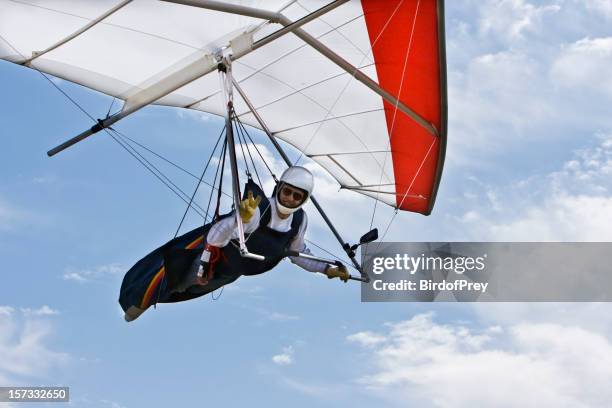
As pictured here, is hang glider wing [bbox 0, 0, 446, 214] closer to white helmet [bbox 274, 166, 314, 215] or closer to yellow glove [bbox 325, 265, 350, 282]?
white helmet [bbox 274, 166, 314, 215]

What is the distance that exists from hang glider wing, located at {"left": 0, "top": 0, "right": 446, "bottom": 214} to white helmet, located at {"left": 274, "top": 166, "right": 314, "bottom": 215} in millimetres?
1416

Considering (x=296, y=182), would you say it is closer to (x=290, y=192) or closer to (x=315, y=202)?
(x=290, y=192)

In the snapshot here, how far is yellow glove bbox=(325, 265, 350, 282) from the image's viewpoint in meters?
9.63

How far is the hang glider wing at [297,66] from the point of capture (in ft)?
32.1

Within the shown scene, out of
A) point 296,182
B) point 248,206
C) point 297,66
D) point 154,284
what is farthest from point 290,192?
point 297,66

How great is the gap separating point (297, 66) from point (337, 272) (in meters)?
2.78

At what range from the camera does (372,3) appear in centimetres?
970

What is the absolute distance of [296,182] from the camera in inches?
356

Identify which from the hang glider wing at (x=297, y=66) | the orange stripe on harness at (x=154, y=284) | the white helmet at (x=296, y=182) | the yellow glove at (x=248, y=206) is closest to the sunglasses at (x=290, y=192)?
the white helmet at (x=296, y=182)

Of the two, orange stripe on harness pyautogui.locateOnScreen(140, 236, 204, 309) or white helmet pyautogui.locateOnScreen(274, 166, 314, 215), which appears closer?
white helmet pyautogui.locateOnScreen(274, 166, 314, 215)

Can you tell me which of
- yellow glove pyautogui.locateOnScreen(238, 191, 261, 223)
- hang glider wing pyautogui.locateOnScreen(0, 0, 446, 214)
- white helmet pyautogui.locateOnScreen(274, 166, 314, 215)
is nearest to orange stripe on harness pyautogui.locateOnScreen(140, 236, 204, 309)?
white helmet pyautogui.locateOnScreen(274, 166, 314, 215)

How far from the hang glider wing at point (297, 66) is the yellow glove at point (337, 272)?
7.36 ft

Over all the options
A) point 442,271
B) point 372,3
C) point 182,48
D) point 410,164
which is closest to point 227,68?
point 182,48

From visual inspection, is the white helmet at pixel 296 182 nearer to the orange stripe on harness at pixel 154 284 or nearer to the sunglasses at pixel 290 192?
the sunglasses at pixel 290 192
